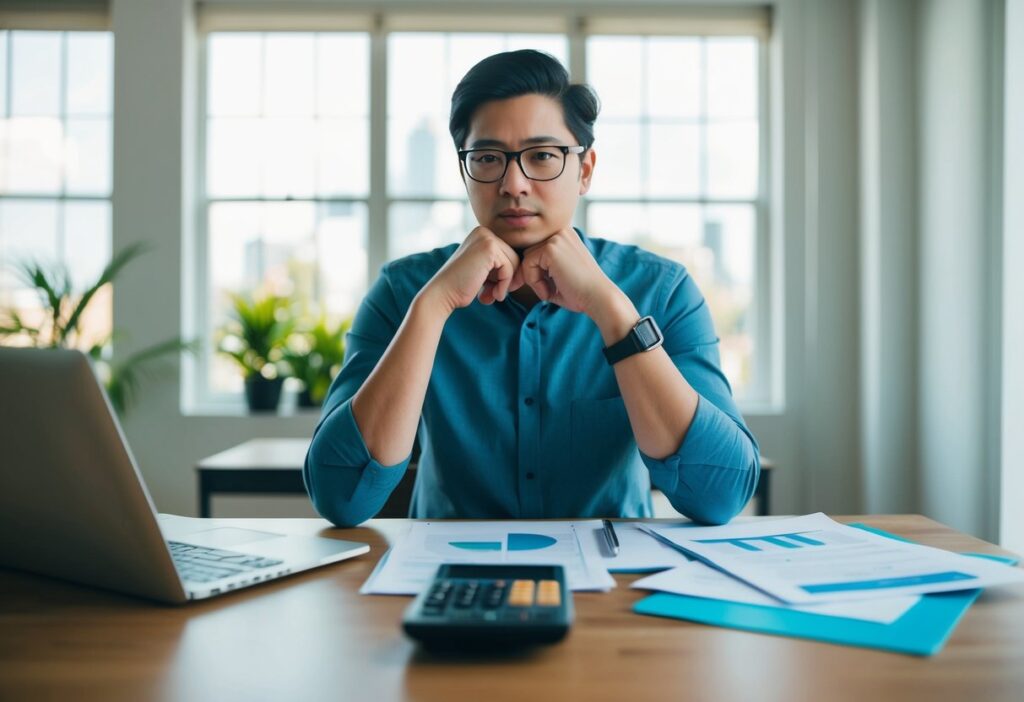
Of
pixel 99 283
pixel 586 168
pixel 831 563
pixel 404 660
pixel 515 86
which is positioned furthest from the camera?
pixel 99 283

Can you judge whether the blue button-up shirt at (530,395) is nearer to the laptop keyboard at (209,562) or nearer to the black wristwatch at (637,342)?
the black wristwatch at (637,342)

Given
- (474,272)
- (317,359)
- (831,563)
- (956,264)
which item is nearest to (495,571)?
(831,563)

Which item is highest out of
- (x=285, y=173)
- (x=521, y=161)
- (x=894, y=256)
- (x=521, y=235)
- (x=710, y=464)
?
(x=285, y=173)

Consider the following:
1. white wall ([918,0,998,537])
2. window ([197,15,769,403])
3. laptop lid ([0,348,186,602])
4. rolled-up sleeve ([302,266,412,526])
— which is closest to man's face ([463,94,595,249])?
rolled-up sleeve ([302,266,412,526])

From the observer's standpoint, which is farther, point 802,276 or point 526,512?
point 802,276

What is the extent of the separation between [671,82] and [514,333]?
3.06 metres

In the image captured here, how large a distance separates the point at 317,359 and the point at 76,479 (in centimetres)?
317

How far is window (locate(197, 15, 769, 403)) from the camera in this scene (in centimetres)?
401

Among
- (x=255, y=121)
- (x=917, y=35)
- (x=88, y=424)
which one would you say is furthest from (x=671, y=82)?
(x=88, y=424)

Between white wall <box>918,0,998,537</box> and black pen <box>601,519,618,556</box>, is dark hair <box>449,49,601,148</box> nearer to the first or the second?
black pen <box>601,519,618,556</box>

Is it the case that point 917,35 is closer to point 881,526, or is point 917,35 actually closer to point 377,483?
point 881,526

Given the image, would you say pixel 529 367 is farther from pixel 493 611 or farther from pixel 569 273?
pixel 493 611

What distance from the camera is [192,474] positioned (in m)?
3.81

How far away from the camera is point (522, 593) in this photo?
2.26 feet
